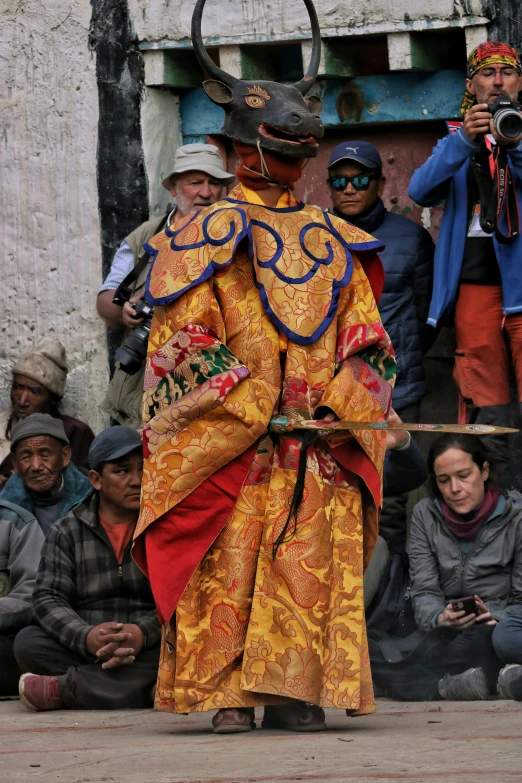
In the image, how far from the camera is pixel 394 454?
20.0ft

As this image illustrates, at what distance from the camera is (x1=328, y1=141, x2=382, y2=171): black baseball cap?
687 centimetres

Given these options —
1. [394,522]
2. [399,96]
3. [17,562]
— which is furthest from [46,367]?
[399,96]

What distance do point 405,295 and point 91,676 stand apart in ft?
6.83

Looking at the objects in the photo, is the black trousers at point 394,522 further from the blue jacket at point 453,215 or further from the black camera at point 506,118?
the black camera at point 506,118

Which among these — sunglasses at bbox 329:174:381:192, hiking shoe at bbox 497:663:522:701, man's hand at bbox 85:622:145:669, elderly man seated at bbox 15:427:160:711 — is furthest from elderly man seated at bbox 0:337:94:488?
hiking shoe at bbox 497:663:522:701

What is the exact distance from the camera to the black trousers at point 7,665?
20.4 ft

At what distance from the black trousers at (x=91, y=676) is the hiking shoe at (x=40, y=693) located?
0.02m

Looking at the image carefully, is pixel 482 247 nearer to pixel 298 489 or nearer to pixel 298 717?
pixel 298 489

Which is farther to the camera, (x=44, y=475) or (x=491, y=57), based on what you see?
(x=44, y=475)

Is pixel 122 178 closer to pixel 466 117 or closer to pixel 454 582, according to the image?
pixel 466 117

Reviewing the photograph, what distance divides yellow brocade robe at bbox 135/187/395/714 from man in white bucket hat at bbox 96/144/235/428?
2.04 m

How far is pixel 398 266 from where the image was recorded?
22.4 feet

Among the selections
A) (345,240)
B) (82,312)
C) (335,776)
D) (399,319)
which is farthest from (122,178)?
(335,776)

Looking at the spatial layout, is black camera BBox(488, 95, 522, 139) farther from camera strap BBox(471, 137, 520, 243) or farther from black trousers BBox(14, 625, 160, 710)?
black trousers BBox(14, 625, 160, 710)
